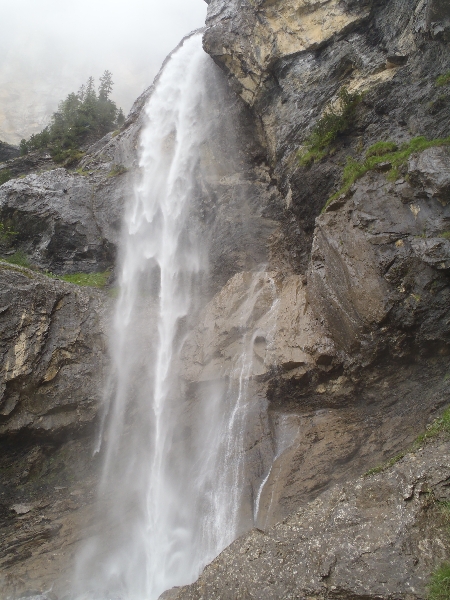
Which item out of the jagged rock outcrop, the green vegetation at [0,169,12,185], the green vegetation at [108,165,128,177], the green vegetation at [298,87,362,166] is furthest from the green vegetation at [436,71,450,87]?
the green vegetation at [0,169,12,185]

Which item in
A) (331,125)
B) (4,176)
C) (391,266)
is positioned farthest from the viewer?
(4,176)

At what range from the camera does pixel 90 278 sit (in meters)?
21.9

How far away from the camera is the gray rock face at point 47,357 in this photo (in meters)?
14.5

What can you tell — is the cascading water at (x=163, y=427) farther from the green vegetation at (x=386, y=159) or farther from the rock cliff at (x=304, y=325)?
the green vegetation at (x=386, y=159)

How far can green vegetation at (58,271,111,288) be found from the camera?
21.3 meters

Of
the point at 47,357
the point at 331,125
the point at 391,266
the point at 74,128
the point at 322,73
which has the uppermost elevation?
the point at 74,128

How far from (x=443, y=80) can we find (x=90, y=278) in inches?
671

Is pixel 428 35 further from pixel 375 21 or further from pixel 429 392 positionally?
pixel 429 392

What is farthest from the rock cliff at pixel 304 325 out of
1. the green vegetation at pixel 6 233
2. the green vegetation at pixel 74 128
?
the green vegetation at pixel 74 128

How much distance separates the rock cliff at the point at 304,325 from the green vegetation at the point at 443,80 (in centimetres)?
27

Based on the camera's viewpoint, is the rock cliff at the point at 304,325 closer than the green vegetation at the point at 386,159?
Yes

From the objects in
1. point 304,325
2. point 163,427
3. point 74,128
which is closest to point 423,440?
point 304,325

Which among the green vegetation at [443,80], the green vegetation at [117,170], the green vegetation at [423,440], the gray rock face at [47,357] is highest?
the green vegetation at [117,170]

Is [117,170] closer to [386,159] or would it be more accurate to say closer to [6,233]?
[6,233]
